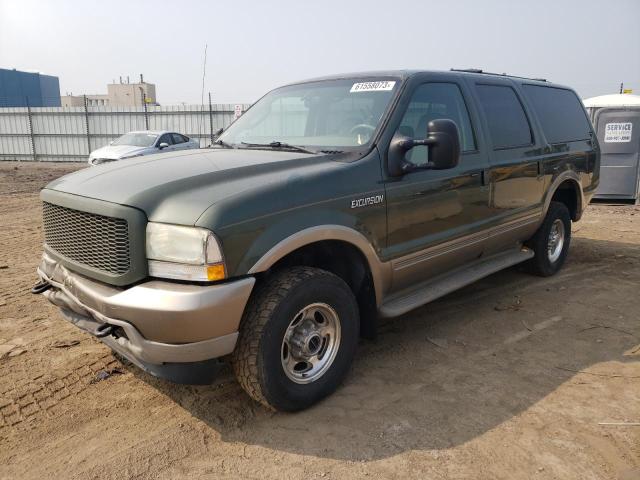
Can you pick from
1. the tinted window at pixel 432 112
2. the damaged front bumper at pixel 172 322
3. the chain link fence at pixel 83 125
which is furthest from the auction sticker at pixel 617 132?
the chain link fence at pixel 83 125

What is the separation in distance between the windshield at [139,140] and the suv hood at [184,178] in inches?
523

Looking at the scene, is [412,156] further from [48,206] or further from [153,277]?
[48,206]

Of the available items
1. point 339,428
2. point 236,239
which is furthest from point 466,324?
point 236,239

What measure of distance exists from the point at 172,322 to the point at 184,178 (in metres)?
0.85

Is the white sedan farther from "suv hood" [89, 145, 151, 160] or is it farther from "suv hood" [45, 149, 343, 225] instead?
"suv hood" [45, 149, 343, 225]

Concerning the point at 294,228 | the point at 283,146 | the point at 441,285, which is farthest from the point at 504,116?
the point at 294,228

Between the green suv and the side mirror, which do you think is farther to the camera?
the side mirror

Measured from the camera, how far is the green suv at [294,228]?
8.37ft

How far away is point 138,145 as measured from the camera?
1595 centimetres

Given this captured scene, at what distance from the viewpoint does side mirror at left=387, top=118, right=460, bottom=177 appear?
3213 mm

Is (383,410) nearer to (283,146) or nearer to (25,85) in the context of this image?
(283,146)

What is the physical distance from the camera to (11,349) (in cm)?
387

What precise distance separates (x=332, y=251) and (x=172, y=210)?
44.0 inches

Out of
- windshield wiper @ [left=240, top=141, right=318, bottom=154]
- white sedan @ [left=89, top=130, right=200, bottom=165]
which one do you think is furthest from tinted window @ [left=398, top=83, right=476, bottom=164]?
white sedan @ [left=89, top=130, right=200, bottom=165]
